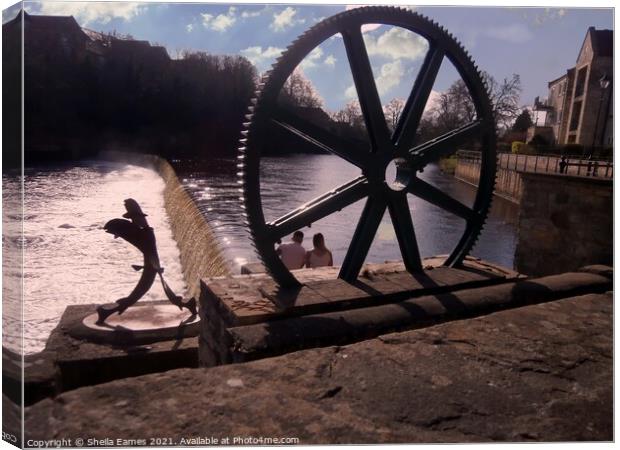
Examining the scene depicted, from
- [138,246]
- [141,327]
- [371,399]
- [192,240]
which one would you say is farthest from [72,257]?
[371,399]

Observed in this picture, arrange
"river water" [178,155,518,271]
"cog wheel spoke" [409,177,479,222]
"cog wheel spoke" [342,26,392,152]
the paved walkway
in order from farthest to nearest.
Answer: "river water" [178,155,518,271] < "cog wheel spoke" [409,177,479,222] < "cog wheel spoke" [342,26,392,152] < the paved walkway

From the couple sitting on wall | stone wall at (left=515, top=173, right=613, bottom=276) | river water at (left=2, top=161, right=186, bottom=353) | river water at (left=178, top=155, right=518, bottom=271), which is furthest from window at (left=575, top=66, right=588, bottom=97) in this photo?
river water at (left=2, top=161, right=186, bottom=353)

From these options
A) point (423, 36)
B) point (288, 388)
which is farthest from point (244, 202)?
point (423, 36)

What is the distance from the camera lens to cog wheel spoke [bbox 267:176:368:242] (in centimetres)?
388

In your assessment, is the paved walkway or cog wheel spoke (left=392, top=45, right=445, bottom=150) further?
cog wheel spoke (left=392, top=45, right=445, bottom=150)

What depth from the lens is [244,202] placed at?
12.2 ft

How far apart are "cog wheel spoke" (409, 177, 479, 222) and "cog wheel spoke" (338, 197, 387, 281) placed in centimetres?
44

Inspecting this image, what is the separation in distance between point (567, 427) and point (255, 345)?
5.22 ft

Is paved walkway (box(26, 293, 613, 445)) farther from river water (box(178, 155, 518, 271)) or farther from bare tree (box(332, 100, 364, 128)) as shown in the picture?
river water (box(178, 155, 518, 271))

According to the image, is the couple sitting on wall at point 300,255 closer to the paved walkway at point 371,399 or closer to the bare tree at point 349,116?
the bare tree at point 349,116

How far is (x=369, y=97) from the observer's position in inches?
166

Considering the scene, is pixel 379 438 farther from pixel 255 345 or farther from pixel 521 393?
pixel 255 345

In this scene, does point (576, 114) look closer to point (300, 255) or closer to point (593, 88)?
point (593, 88)

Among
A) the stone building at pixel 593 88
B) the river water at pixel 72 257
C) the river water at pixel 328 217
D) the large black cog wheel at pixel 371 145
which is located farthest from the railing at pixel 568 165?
the river water at pixel 72 257
